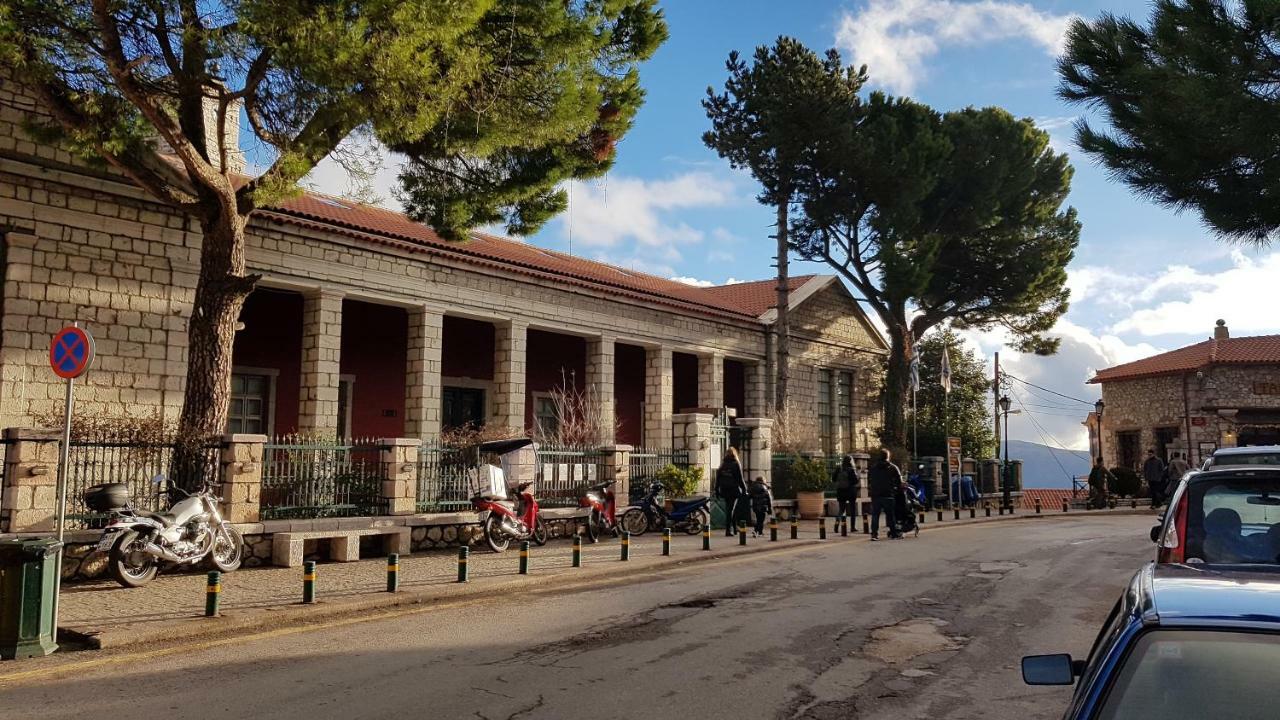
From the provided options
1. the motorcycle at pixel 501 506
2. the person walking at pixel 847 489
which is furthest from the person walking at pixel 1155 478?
the motorcycle at pixel 501 506

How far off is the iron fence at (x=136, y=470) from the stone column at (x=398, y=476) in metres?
2.49

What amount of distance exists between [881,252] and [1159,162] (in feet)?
43.2

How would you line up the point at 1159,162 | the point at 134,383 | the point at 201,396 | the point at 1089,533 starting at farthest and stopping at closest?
the point at 1089,533, the point at 1159,162, the point at 134,383, the point at 201,396

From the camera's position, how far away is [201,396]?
1184cm

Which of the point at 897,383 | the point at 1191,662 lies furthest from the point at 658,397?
the point at 1191,662

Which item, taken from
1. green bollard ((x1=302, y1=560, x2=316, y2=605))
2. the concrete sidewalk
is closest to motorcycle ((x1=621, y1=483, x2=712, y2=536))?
the concrete sidewalk

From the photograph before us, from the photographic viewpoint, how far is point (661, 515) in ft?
54.8

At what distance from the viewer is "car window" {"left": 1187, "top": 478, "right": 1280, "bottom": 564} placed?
5.15 meters

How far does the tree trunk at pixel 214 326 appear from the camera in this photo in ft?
38.8

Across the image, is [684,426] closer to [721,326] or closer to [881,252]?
[721,326]

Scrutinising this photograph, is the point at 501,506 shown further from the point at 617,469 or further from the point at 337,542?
the point at 617,469

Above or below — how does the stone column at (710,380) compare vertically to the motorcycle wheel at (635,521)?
above

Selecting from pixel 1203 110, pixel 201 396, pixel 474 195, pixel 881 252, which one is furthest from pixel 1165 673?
pixel 881 252

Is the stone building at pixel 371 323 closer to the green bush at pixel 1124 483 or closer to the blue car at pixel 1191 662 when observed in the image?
the green bush at pixel 1124 483
